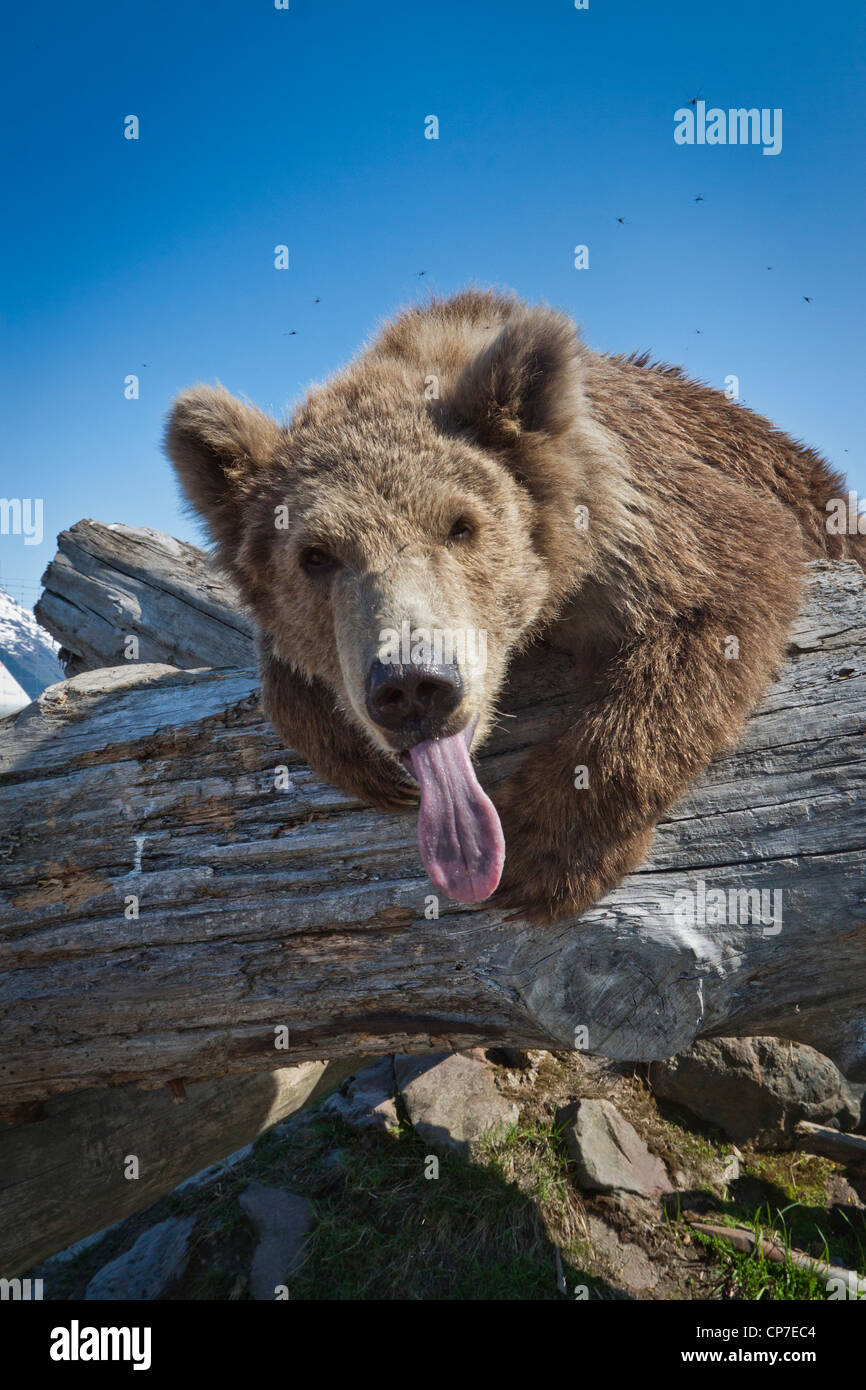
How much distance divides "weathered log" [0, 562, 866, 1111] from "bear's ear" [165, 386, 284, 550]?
1037mm

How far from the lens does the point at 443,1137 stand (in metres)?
6.35

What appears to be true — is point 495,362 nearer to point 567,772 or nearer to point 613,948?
point 567,772

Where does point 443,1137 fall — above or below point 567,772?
below

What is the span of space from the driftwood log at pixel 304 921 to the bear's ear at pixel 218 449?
3.40 feet

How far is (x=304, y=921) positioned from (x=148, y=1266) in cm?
387

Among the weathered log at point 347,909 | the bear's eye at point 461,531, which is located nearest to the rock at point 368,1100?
the weathered log at point 347,909

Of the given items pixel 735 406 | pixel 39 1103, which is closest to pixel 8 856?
pixel 39 1103

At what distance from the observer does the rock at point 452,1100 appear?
6.38 metres

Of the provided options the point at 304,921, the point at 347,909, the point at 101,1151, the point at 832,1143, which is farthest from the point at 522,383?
the point at 832,1143

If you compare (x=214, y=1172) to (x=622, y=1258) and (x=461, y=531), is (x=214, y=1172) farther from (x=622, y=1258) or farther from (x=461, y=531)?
(x=461, y=531)

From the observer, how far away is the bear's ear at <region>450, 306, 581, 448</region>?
375cm

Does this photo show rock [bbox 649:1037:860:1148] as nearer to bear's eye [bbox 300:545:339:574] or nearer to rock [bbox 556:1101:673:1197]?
rock [bbox 556:1101:673:1197]

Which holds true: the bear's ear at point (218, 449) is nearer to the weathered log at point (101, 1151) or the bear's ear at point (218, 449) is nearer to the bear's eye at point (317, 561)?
the bear's eye at point (317, 561)
